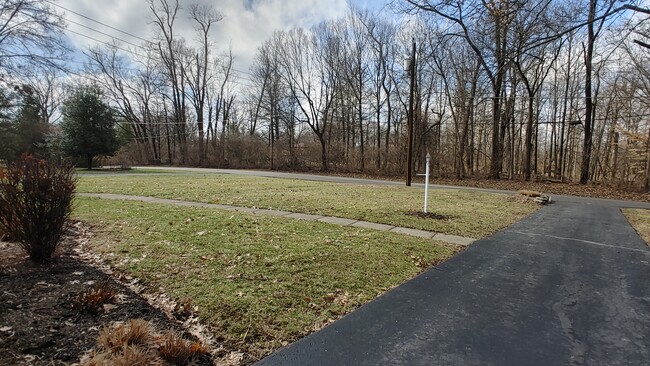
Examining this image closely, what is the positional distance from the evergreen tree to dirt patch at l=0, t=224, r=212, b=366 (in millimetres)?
24752

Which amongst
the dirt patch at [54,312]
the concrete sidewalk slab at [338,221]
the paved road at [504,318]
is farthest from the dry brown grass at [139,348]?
the concrete sidewalk slab at [338,221]

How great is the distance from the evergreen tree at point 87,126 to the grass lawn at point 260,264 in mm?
21376

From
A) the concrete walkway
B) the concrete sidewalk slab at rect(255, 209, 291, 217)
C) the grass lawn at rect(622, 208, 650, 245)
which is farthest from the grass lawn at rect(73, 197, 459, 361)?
the grass lawn at rect(622, 208, 650, 245)

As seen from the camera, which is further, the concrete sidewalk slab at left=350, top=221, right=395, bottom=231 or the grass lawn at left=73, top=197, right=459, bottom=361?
the concrete sidewalk slab at left=350, top=221, right=395, bottom=231

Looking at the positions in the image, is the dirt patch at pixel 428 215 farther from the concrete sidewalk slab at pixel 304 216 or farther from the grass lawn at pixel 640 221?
the grass lawn at pixel 640 221

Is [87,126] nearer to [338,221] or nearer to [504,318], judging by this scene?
[338,221]

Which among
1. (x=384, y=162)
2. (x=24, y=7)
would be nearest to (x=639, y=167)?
(x=384, y=162)

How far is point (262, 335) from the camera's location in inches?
103

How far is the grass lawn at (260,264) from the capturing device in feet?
9.41

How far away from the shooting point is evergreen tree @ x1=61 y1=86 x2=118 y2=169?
945 inches

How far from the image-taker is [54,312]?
2.73 meters

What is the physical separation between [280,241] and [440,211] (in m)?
5.27

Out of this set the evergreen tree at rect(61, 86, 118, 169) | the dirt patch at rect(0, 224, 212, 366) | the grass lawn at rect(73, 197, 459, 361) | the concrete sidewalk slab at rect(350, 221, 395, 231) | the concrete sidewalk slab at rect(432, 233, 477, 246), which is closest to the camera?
the dirt patch at rect(0, 224, 212, 366)

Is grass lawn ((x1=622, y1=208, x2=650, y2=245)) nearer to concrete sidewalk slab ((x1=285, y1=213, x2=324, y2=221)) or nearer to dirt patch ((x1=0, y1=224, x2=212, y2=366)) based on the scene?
concrete sidewalk slab ((x1=285, y1=213, x2=324, y2=221))
